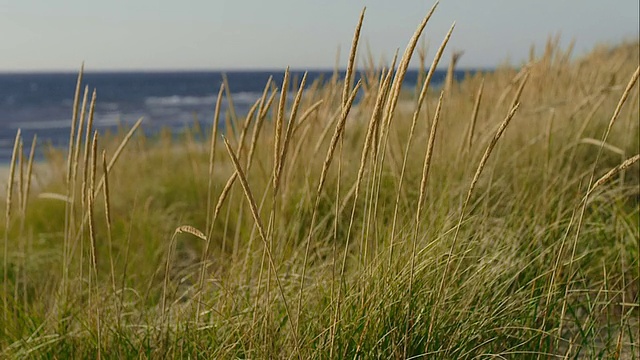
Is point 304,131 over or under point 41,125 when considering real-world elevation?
over

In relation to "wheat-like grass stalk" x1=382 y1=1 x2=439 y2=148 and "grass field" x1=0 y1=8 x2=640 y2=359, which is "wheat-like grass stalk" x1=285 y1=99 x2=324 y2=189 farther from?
"wheat-like grass stalk" x1=382 y1=1 x2=439 y2=148

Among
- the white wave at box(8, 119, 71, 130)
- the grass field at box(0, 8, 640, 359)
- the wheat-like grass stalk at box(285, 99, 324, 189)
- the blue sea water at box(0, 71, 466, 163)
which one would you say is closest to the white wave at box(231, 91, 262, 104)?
the blue sea water at box(0, 71, 466, 163)

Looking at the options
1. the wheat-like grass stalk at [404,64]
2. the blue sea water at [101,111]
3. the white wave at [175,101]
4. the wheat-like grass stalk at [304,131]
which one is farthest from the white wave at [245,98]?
the wheat-like grass stalk at [404,64]

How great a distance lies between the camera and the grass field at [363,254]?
148cm

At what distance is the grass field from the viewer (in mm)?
1482

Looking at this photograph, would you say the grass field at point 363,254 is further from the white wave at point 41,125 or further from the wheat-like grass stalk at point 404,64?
the white wave at point 41,125

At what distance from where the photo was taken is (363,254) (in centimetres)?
228

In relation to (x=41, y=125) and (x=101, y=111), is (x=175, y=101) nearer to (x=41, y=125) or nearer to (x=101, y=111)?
(x=101, y=111)

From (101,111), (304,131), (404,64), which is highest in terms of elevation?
(404,64)

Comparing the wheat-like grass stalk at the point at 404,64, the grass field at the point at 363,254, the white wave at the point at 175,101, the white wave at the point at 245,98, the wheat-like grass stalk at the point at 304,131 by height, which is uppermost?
the wheat-like grass stalk at the point at 404,64

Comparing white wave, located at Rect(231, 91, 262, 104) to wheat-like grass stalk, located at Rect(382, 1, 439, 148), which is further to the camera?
white wave, located at Rect(231, 91, 262, 104)

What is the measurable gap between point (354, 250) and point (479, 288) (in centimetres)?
99

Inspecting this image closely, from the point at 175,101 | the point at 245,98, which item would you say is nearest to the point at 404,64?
the point at 175,101

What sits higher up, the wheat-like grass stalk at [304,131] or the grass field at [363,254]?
the wheat-like grass stalk at [304,131]
